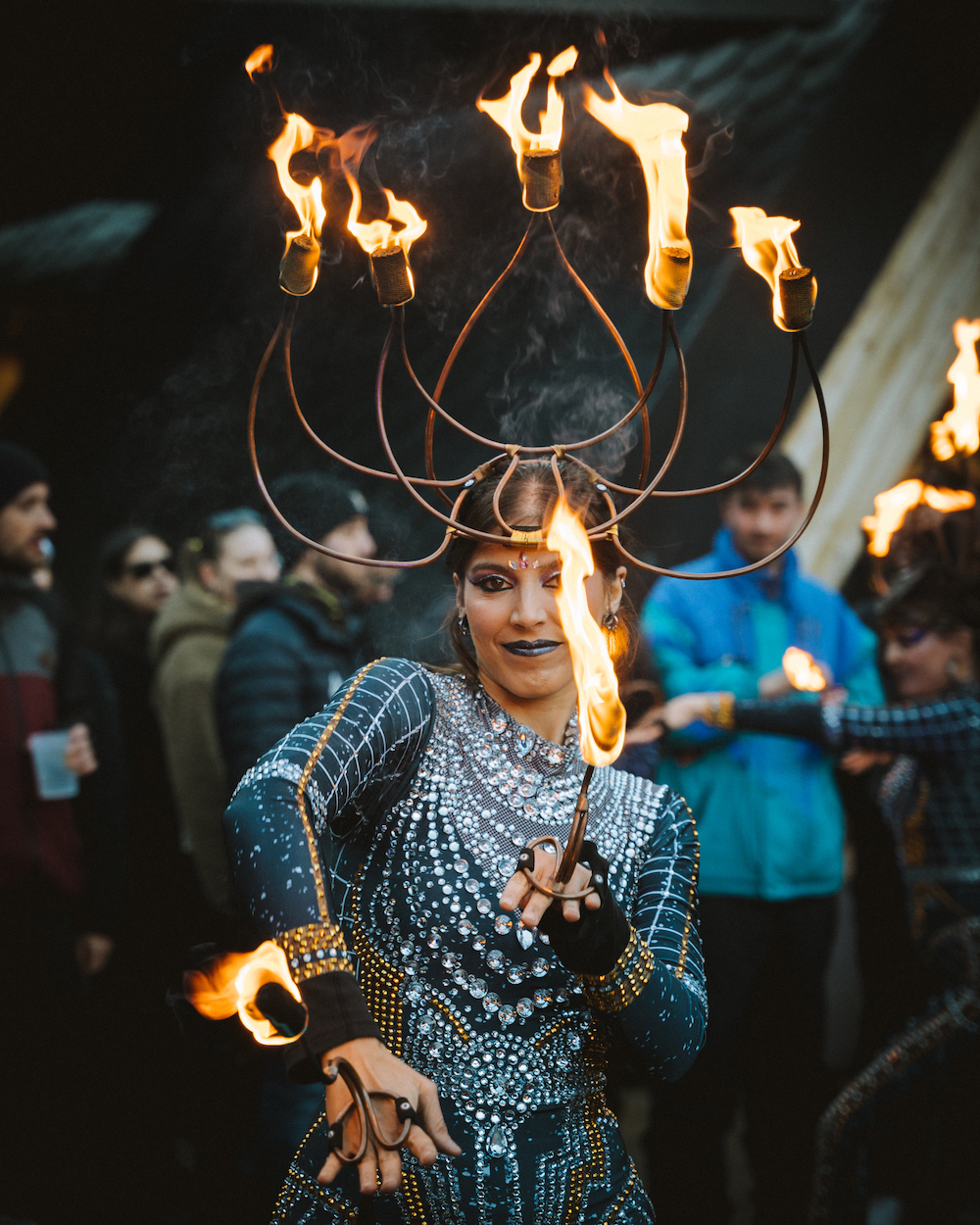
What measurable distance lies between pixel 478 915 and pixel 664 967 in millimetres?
285

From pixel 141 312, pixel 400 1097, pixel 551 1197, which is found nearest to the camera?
pixel 400 1097

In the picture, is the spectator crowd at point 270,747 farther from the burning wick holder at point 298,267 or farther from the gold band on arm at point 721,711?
the burning wick holder at point 298,267

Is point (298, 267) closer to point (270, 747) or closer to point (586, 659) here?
point (586, 659)

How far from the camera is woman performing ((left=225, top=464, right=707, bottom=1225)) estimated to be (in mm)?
1426

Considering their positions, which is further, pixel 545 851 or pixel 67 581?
pixel 67 581

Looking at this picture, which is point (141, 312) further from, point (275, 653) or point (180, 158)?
point (275, 653)

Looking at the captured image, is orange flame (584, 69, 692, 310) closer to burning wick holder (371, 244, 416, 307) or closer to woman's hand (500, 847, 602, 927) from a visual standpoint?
burning wick holder (371, 244, 416, 307)

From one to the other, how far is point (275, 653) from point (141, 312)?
2.19 m

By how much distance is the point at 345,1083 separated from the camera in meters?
1.19

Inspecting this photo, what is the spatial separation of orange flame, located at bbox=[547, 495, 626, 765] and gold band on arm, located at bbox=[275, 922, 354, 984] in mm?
403

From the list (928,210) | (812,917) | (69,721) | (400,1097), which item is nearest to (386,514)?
(69,721)

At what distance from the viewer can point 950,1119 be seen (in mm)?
3033

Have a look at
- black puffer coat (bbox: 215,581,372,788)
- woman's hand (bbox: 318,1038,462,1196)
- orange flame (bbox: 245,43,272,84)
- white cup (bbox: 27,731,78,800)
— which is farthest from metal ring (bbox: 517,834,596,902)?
white cup (bbox: 27,731,78,800)

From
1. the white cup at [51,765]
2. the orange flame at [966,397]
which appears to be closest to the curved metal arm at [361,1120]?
the white cup at [51,765]
